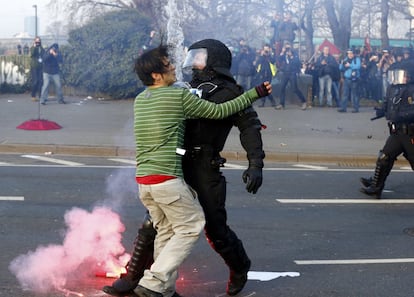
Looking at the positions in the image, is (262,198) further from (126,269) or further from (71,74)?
(71,74)

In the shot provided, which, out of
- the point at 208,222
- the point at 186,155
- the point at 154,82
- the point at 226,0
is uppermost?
the point at 226,0

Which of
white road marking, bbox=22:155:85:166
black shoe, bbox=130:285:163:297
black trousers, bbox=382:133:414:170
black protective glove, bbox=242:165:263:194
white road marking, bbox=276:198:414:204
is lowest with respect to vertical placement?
white road marking, bbox=22:155:85:166

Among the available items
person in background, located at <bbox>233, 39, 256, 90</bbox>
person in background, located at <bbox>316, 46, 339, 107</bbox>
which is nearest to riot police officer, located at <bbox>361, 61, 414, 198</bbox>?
person in background, located at <bbox>233, 39, 256, 90</bbox>

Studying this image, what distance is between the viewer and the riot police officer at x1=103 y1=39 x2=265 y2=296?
5.04 m

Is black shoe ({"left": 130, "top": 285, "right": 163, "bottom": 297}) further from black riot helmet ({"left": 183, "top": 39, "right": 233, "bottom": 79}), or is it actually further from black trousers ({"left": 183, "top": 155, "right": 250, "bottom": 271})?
black riot helmet ({"left": 183, "top": 39, "right": 233, "bottom": 79})

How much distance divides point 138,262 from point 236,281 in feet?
2.28

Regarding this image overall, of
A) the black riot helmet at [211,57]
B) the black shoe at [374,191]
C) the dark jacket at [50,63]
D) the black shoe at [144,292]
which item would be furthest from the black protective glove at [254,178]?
the dark jacket at [50,63]

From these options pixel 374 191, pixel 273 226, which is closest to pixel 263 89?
pixel 273 226

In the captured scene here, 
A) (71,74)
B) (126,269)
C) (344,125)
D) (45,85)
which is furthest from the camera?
(71,74)

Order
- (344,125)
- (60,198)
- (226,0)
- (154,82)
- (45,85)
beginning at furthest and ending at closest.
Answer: (45,85), (344,125), (226,0), (60,198), (154,82)

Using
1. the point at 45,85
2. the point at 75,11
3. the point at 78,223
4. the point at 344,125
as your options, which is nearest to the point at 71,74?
the point at 45,85

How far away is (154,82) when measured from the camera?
4.91 m

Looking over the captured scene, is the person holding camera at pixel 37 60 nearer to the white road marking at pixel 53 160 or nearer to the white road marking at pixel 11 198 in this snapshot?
the white road marking at pixel 53 160

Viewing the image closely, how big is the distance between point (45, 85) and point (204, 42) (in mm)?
14751
